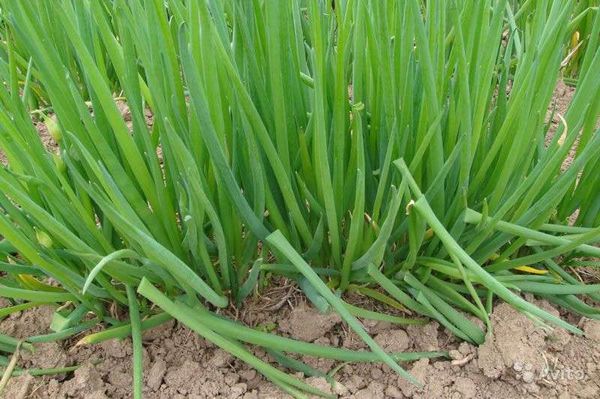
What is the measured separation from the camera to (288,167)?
2.69ft

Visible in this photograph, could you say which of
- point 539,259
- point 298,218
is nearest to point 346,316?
point 298,218

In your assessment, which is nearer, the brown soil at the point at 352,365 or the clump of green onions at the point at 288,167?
the clump of green onions at the point at 288,167

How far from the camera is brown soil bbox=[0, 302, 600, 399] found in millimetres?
849

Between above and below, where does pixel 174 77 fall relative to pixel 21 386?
above

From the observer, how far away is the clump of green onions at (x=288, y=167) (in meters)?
0.73

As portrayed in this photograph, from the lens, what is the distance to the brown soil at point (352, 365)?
0.85 meters

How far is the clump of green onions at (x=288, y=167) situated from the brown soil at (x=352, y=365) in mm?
31

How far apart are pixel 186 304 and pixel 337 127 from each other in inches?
12.1

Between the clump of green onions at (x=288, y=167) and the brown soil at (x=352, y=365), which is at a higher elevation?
the clump of green onions at (x=288, y=167)

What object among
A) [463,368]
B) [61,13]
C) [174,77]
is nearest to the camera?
[61,13]

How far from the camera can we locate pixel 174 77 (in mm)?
769

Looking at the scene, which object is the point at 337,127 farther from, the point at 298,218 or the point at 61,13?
the point at 61,13

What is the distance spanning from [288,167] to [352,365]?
0.29 m

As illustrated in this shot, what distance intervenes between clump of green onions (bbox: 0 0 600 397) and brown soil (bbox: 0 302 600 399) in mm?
31
